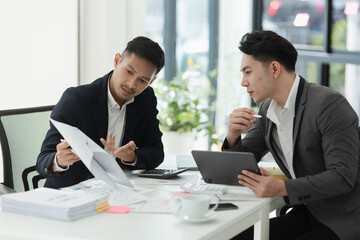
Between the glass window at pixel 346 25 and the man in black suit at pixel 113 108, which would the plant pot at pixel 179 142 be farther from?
the man in black suit at pixel 113 108

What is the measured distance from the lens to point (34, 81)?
4.06 m

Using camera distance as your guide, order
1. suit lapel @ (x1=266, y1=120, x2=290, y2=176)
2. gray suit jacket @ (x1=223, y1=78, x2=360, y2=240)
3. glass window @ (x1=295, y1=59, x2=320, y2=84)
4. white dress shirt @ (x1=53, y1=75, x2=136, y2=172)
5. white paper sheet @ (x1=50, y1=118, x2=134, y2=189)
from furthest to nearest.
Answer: glass window @ (x1=295, y1=59, x2=320, y2=84) → white dress shirt @ (x1=53, y1=75, x2=136, y2=172) → suit lapel @ (x1=266, y1=120, x2=290, y2=176) → gray suit jacket @ (x1=223, y1=78, x2=360, y2=240) → white paper sheet @ (x1=50, y1=118, x2=134, y2=189)

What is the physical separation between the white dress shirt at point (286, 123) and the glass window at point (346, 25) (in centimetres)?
308

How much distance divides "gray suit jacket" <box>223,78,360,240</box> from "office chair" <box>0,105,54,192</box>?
128 centimetres

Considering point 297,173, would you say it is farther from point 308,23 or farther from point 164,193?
point 308,23

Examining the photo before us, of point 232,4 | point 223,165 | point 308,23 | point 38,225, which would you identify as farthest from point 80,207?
point 232,4

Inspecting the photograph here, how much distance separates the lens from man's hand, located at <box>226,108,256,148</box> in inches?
96.2

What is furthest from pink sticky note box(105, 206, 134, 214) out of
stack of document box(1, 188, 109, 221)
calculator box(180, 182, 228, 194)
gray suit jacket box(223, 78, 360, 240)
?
gray suit jacket box(223, 78, 360, 240)

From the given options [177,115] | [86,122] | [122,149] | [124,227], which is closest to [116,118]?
[86,122]

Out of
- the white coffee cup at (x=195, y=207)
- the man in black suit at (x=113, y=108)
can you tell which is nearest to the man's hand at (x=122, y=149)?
the man in black suit at (x=113, y=108)

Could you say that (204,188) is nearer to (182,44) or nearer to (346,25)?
(346,25)

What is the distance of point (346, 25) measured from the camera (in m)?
5.33

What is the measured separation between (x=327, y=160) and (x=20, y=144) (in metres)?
1.46

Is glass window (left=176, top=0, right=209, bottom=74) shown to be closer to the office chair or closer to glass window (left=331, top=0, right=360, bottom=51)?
glass window (left=331, top=0, right=360, bottom=51)
